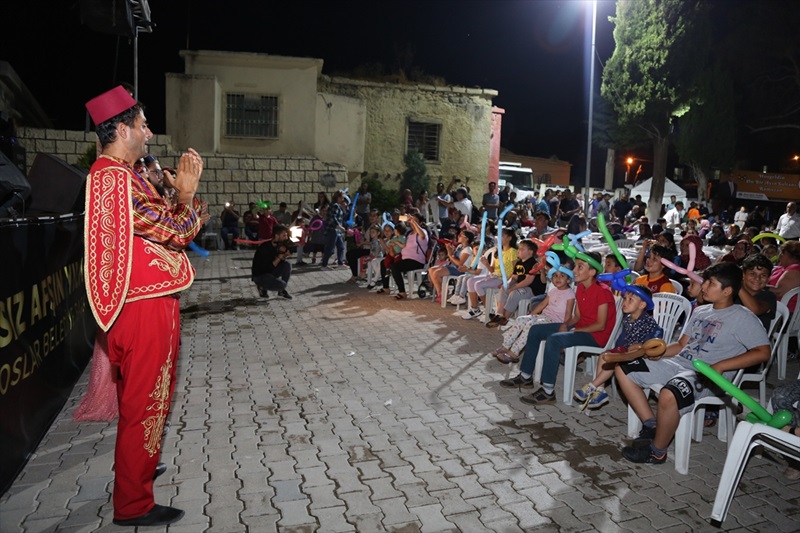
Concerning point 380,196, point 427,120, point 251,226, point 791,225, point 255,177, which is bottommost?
point 251,226

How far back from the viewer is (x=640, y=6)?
29219mm

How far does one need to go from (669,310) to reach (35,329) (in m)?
5.58

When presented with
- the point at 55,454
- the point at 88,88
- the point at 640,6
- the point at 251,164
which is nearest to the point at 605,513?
the point at 55,454

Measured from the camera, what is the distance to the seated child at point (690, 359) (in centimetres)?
416

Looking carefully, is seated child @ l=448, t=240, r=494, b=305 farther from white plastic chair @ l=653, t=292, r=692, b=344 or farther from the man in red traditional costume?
the man in red traditional costume

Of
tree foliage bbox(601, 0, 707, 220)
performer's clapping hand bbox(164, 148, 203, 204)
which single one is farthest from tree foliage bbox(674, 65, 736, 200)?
performer's clapping hand bbox(164, 148, 203, 204)

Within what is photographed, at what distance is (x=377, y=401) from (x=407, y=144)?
61.0 ft

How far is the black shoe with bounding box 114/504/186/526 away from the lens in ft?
10.8

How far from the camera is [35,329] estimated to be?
4.37 m

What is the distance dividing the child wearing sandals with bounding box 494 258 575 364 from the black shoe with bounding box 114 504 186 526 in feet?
13.0

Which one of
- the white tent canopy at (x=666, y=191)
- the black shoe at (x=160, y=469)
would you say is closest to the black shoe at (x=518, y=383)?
the black shoe at (x=160, y=469)

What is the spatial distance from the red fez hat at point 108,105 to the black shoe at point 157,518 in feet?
7.07

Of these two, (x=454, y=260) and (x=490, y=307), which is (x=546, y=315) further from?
(x=454, y=260)

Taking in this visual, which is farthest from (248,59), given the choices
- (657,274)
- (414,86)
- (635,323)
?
(635,323)
